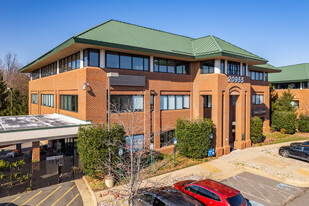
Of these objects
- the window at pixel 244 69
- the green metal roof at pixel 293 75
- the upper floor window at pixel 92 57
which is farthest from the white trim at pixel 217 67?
the green metal roof at pixel 293 75

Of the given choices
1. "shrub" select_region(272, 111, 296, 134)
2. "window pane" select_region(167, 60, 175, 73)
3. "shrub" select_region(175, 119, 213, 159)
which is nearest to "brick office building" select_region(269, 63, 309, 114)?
"shrub" select_region(272, 111, 296, 134)

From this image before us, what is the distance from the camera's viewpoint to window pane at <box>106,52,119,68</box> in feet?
58.1

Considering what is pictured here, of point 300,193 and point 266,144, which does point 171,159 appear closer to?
point 300,193

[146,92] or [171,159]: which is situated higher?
[146,92]

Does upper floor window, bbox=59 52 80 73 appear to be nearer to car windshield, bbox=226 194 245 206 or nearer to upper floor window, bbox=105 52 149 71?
upper floor window, bbox=105 52 149 71

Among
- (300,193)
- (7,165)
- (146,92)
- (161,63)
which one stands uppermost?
(161,63)

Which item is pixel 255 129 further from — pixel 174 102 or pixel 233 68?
pixel 174 102

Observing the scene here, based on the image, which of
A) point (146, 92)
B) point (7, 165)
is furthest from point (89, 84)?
point (7, 165)

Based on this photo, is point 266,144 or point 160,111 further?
point 266,144

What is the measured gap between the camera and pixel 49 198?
12.5 meters

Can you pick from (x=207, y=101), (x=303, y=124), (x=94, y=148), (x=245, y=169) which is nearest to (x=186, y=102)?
(x=207, y=101)

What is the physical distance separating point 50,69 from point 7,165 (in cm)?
1600

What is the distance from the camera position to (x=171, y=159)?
65.3 ft

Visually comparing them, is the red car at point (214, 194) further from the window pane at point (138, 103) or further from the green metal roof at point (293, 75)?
the green metal roof at point (293, 75)
